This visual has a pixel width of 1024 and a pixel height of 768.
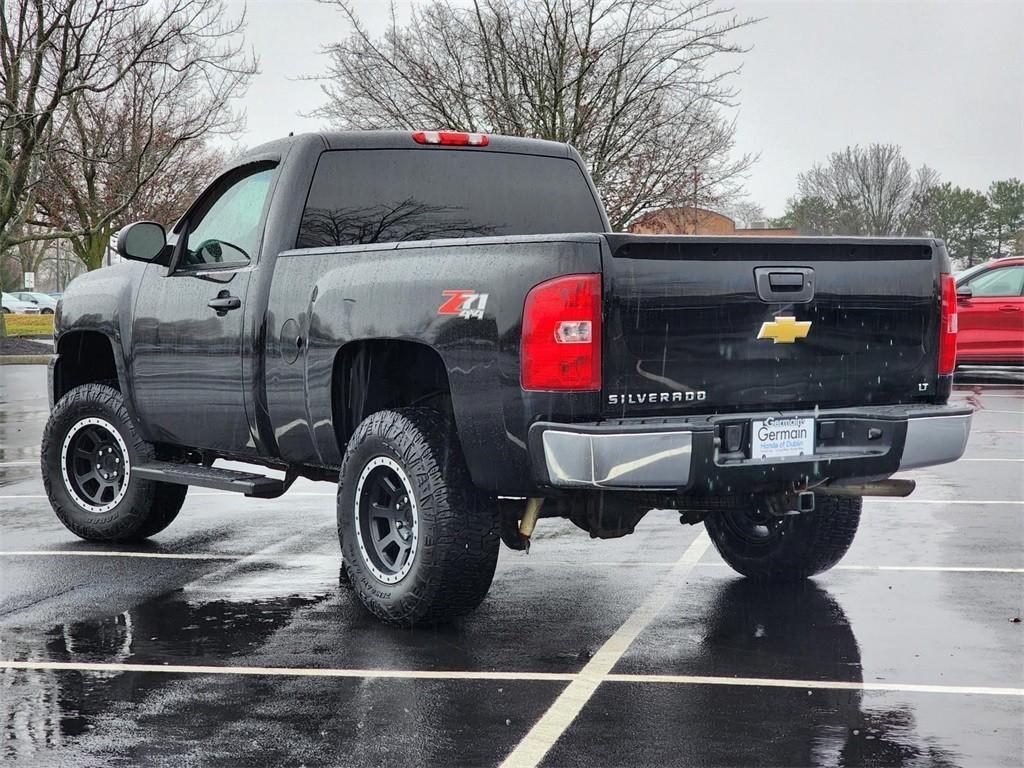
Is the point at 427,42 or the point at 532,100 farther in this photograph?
the point at 427,42

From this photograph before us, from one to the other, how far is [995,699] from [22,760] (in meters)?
3.16

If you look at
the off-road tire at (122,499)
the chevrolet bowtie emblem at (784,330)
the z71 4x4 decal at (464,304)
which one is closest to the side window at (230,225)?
the off-road tire at (122,499)

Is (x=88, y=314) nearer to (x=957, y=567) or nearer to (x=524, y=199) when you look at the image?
(x=524, y=199)

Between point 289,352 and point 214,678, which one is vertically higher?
point 289,352

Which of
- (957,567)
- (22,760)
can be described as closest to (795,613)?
(957,567)

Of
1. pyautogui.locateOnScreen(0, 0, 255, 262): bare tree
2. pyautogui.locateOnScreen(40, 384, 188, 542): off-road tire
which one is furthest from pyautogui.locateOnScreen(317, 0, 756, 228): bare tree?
pyautogui.locateOnScreen(40, 384, 188, 542): off-road tire

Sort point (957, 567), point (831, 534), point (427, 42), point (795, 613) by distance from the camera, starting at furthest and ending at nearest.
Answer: point (427, 42)
point (957, 567)
point (831, 534)
point (795, 613)

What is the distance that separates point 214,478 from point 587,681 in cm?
260

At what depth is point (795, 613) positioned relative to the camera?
20.8 ft

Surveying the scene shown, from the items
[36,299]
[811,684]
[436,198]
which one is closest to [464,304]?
[436,198]

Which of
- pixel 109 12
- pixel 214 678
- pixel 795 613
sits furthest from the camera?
pixel 109 12

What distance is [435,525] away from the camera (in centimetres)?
574

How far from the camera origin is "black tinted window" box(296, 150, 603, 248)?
6953 millimetres

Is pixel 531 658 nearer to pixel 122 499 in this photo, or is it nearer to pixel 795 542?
pixel 795 542
